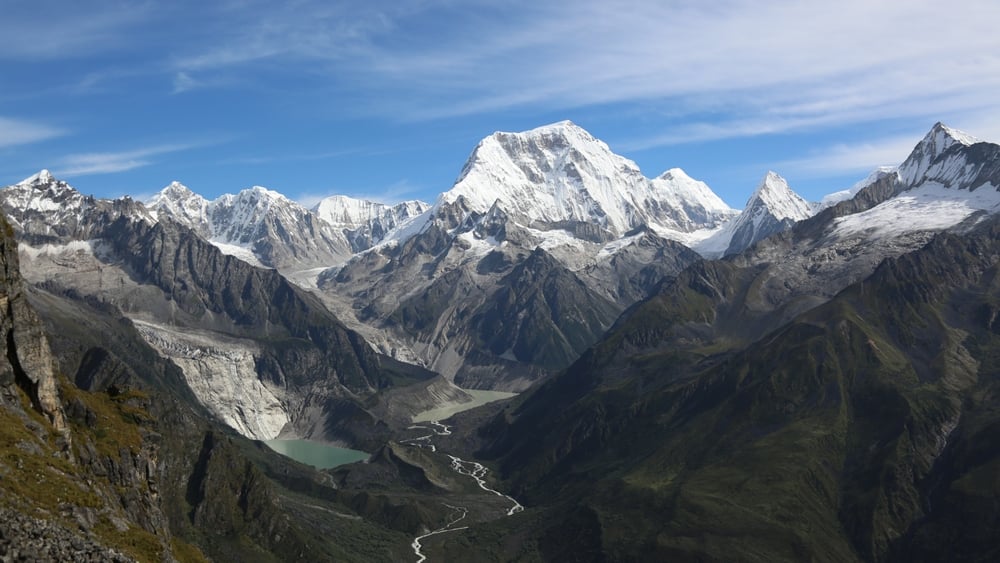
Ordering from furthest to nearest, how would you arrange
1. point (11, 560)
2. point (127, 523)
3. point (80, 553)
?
point (127, 523) < point (80, 553) < point (11, 560)

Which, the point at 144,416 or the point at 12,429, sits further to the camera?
the point at 144,416

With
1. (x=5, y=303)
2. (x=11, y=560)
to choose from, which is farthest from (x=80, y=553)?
(x=5, y=303)

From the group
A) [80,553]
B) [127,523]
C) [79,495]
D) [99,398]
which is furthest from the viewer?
[99,398]

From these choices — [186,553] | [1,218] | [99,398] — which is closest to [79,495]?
[1,218]

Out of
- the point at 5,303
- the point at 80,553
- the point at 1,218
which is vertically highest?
the point at 1,218

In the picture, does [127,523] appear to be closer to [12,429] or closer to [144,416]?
[12,429]

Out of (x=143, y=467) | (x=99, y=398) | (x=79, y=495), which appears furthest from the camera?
(x=99, y=398)

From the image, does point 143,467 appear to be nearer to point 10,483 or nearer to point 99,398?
point 99,398

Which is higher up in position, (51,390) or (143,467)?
(51,390)

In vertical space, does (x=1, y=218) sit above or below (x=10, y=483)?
above
